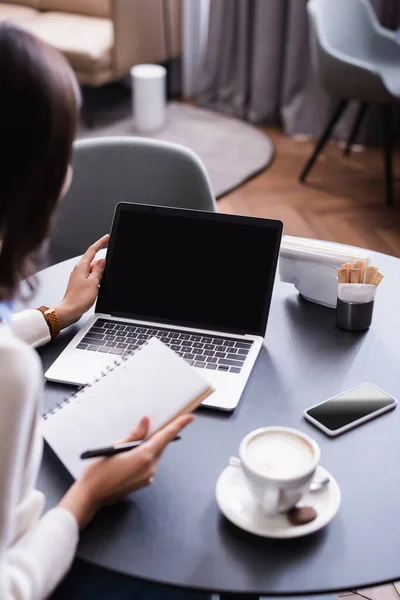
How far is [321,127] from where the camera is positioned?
407cm

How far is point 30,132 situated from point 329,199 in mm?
2750

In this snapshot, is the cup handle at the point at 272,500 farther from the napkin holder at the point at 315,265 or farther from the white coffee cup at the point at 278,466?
the napkin holder at the point at 315,265

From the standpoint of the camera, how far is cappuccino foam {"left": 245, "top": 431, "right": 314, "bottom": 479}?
88cm

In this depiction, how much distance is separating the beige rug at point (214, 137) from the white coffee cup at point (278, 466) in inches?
99.3

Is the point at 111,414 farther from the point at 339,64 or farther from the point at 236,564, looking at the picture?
the point at 339,64

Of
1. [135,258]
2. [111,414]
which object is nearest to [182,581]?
[111,414]

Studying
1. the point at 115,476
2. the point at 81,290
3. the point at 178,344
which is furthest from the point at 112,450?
the point at 81,290

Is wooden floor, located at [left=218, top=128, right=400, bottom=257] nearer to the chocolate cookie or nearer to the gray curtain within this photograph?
the gray curtain

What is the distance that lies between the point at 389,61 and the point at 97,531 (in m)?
3.04

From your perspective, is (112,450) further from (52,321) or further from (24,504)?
(52,321)

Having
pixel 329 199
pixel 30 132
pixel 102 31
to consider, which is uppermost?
pixel 30 132

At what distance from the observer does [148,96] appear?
156 inches

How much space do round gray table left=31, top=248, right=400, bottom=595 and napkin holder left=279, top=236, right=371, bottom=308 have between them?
10 cm

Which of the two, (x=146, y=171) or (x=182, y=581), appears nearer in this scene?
(x=182, y=581)
